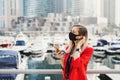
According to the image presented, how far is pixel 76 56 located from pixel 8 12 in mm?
18511

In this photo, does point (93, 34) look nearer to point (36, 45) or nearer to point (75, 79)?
point (36, 45)

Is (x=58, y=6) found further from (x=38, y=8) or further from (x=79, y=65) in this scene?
(x=79, y=65)

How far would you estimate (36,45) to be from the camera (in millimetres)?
17609

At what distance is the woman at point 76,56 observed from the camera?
1242 mm

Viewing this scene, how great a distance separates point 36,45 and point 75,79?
16422 mm

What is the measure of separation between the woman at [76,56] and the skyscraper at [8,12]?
17383 millimetres

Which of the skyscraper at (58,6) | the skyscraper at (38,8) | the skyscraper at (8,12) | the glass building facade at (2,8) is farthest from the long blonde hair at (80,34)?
the skyscraper at (38,8)

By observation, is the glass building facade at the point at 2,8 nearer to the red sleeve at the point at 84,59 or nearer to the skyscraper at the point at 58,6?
the skyscraper at the point at 58,6

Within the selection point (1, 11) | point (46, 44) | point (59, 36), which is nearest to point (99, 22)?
point (59, 36)

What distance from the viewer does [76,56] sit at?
123 cm

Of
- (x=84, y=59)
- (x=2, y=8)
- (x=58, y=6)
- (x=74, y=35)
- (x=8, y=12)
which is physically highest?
(x=58, y=6)

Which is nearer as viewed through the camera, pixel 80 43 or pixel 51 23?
pixel 80 43

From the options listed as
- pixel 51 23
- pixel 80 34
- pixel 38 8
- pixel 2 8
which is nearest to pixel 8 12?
pixel 2 8

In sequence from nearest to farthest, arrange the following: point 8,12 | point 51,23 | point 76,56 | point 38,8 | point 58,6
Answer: point 76,56, point 8,12, point 58,6, point 51,23, point 38,8
